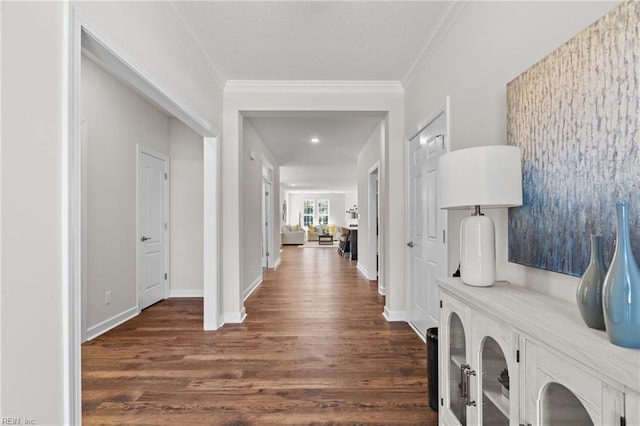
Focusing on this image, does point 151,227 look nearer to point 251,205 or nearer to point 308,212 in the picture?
point 251,205

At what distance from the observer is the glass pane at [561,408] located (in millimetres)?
807

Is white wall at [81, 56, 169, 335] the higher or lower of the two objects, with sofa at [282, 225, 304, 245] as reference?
higher

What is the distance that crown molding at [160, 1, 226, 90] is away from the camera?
2140 mm

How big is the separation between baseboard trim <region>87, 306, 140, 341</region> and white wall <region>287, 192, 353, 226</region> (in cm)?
1255

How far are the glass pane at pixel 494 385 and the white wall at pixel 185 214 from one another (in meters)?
4.03

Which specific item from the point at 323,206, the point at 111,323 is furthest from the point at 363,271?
the point at 323,206

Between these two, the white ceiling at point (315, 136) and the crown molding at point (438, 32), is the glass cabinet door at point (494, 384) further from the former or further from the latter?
the white ceiling at point (315, 136)

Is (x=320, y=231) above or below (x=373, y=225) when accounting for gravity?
below

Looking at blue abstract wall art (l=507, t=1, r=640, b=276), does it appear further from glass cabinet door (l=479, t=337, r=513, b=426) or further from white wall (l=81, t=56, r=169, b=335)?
white wall (l=81, t=56, r=169, b=335)

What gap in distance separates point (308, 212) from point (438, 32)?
46.7 ft

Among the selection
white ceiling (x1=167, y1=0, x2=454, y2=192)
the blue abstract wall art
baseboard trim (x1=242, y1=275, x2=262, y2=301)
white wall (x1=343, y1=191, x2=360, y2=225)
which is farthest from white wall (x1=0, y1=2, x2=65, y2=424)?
white wall (x1=343, y1=191, x2=360, y2=225)

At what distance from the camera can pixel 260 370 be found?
2336 mm

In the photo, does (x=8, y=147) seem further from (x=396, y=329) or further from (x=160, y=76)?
(x=396, y=329)

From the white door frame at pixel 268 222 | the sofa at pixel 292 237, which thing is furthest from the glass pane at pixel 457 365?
the sofa at pixel 292 237
